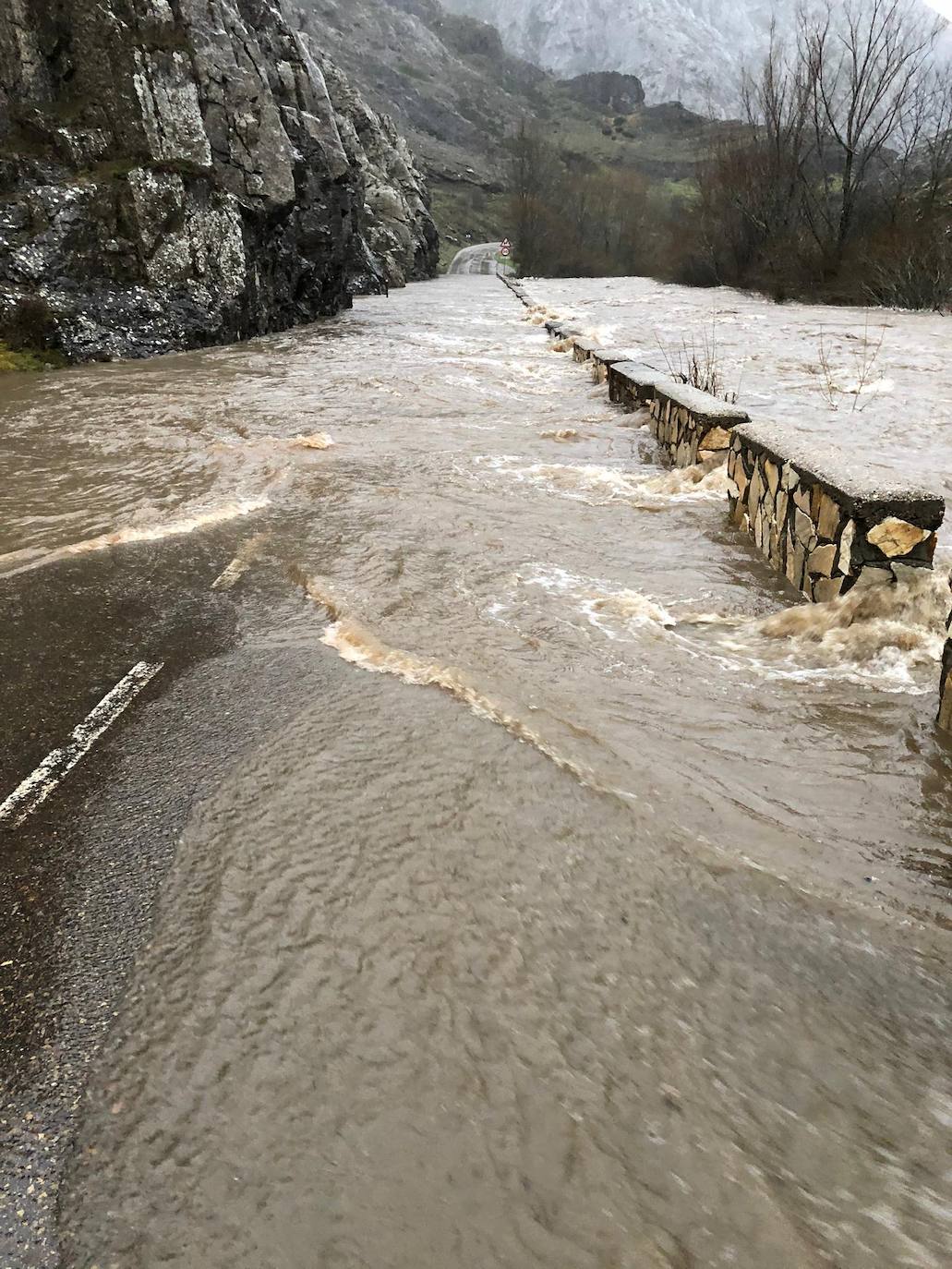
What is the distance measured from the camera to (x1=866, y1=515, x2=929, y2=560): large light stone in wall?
4.34 meters

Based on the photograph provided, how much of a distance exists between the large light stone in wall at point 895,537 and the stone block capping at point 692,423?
2925 millimetres

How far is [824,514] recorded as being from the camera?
4.78m

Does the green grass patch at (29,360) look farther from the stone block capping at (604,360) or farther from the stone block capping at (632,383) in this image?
the stone block capping at (632,383)

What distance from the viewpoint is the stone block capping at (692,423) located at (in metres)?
7.34

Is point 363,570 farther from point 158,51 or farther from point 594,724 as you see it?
point 158,51

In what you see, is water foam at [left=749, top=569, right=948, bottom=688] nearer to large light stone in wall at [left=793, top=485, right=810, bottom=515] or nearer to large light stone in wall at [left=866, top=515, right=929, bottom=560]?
large light stone in wall at [left=866, top=515, right=929, bottom=560]

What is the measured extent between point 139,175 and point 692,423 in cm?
1374

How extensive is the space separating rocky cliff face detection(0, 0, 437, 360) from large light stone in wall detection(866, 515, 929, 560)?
1461 centimetres

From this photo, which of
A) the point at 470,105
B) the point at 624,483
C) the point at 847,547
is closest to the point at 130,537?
the point at 624,483

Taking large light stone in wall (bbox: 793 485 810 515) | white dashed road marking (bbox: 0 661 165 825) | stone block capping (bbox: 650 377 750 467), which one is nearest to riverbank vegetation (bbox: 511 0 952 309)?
stone block capping (bbox: 650 377 750 467)

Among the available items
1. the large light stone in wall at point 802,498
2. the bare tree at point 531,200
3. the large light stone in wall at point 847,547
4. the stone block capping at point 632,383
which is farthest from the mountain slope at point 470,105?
the large light stone in wall at point 847,547

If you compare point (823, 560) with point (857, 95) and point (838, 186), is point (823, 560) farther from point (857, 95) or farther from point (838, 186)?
point (838, 186)

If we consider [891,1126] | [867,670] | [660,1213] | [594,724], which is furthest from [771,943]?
[867,670]

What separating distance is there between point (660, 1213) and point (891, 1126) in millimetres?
602
